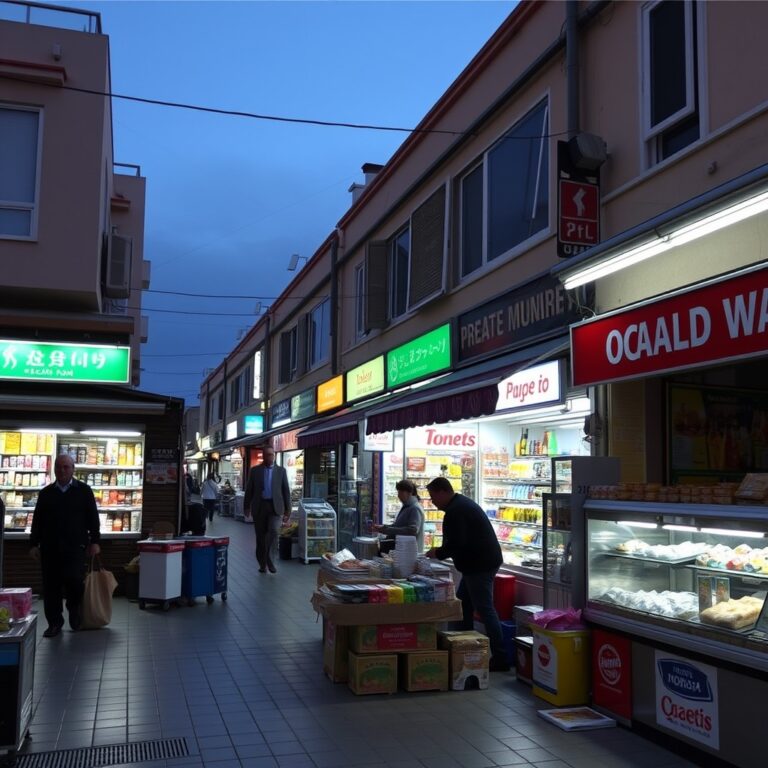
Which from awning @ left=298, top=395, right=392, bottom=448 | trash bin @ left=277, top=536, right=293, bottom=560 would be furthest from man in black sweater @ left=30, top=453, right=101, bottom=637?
trash bin @ left=277, top=536, right=293, bottom=560

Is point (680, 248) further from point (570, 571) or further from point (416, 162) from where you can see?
point (416, 162)

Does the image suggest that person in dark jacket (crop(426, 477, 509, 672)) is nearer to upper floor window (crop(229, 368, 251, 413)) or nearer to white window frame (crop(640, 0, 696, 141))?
white window frame (crop(640, 0, 696, 141))

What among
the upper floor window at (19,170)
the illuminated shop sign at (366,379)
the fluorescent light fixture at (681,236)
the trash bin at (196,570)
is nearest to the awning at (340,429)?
the illuminated shop sign at (366,379)

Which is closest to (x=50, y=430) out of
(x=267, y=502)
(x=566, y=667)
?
(x=267, y=502)

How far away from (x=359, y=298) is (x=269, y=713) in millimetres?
11716

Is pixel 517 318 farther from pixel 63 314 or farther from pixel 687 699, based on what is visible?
pixel 63 314

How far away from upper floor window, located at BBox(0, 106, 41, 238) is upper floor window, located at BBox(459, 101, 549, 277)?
20.7ft

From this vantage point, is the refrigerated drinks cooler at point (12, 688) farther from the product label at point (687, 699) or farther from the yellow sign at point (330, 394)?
the yellow sign at point (330, 394)

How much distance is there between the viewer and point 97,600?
8.66 metres

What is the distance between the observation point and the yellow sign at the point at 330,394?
666 inches

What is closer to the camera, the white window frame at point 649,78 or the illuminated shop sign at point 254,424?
the white window frame at point 649,78

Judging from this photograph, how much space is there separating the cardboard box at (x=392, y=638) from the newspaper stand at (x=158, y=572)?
4.11m

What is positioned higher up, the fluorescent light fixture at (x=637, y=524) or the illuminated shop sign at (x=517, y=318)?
the illuminated shop sign at (x=517, y=318)

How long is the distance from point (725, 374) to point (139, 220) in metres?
16.5
